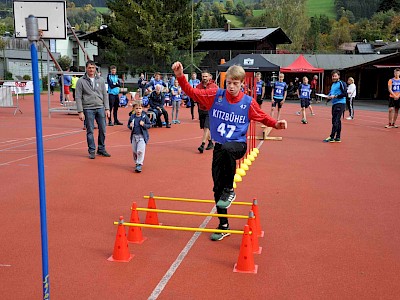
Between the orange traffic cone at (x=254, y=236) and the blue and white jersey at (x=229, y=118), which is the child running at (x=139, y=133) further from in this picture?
the orange traffic cone at (x=254, y=236)

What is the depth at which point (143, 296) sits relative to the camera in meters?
4.27

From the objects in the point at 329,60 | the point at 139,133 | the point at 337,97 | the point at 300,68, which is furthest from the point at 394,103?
the point at 329,60

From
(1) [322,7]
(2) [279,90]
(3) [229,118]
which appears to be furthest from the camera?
(1) [322,7]

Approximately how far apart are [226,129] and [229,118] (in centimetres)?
14

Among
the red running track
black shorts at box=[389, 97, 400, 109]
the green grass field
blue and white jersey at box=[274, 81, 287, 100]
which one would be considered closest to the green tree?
blue and white jersey at box=[274, 81, 287, 100]

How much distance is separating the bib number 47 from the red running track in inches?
51.7

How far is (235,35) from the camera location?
Result: 172ft

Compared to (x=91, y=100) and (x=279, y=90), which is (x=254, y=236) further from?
(x=279, y=90)

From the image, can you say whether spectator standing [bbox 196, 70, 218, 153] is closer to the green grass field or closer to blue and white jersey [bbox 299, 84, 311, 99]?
blue and white jersey [bbox 299, 84, 311, 99]

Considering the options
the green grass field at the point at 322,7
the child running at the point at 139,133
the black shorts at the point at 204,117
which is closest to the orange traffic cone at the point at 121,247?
the child running at the point at 139,133

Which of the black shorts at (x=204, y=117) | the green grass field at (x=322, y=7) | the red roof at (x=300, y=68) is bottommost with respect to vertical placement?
the black shorts at (x=204, y=117)

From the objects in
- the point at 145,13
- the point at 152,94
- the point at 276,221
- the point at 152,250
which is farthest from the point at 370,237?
the point at 145,13

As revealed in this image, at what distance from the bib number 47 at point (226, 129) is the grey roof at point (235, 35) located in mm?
44935

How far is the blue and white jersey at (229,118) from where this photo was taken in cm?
555
